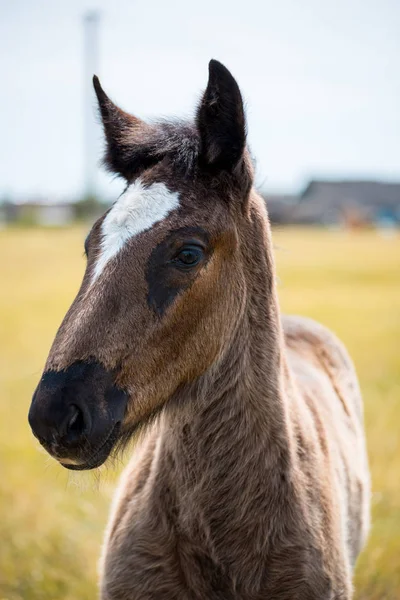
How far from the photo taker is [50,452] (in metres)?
2.69

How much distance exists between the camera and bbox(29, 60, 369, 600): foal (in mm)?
2867

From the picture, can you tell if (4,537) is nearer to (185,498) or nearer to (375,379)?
(185,498)

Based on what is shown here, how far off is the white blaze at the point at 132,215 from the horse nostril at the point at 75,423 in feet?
1.92

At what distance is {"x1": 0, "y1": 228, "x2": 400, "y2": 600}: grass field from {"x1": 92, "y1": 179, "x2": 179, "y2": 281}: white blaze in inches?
35.2

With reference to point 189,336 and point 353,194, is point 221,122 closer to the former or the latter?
point 189,336

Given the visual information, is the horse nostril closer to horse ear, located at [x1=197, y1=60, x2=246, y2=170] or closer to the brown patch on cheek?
the brown patch on cheek

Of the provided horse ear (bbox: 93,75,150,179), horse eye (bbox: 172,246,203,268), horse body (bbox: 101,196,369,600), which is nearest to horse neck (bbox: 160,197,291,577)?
horse body (bbox: 101,196,369,600)

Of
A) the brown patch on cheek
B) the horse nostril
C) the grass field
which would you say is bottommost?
the grass field

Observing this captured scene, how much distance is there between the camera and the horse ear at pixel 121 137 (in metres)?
3.33

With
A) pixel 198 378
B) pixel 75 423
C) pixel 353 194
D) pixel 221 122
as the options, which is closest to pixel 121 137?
pixel 221 122

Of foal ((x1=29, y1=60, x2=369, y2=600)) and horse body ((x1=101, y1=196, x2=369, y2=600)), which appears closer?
foal ((x1=29, y1=60, x2=369, y2=600))

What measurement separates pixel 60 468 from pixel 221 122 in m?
2.12

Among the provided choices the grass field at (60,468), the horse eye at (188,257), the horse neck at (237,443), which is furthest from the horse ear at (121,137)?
the grass field at (60,468)

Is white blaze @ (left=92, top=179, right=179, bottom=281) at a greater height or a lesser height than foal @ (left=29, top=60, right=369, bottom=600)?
greater
